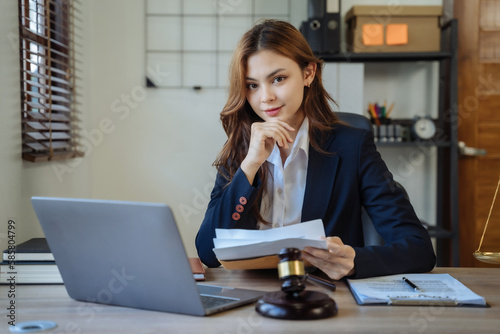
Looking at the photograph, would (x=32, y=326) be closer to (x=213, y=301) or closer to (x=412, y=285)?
(x=213, y=301)

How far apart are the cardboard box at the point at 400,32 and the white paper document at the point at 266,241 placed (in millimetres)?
1968

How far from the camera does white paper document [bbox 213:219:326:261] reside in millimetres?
1062

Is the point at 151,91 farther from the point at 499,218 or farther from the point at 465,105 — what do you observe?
the point at 499,218

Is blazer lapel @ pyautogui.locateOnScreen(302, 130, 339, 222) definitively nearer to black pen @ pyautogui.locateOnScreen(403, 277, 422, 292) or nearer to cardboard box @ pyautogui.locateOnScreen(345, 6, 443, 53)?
black pen @ pyautogui.locateOnScreen(403, 277, 422, 292)

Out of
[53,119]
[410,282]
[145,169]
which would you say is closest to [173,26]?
[145,169]

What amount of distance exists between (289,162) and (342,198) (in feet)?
0.62

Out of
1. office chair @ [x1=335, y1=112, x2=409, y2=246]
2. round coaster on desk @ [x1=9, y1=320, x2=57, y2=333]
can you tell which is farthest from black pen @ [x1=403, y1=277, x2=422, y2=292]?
round coaster on desk @ [x1=9, y1=320, x2=57, y2=333]

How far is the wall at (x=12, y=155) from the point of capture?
5.46 feet

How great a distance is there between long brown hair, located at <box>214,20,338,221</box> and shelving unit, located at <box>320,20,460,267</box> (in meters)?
1.20

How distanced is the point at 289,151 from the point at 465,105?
172 cm

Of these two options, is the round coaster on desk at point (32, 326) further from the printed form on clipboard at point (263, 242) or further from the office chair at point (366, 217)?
the office chair at point (366, 217)

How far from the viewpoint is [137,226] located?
0.91 meters

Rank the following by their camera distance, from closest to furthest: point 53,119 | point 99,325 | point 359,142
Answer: point 99,325
point 359,142
point 53,119

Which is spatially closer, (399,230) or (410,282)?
(410,282)
